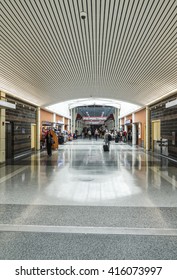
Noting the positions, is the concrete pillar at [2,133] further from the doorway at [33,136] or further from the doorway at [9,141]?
the doorway at [33,136]

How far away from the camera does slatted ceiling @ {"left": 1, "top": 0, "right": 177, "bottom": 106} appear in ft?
19.0

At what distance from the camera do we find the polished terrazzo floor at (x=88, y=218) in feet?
10.4

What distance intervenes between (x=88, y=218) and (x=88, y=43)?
576cm

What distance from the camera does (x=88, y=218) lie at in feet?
14.6

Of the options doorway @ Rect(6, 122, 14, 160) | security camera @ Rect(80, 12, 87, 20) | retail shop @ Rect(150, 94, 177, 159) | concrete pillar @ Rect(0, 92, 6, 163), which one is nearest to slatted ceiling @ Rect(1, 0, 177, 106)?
security camera @ Rect(80, 12, 87, 20)

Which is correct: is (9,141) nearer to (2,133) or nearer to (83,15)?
(2,133)

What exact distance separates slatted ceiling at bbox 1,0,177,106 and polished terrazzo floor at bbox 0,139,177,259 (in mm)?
4235

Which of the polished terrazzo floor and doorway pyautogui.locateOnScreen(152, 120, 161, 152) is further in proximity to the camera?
doorway pyautogui.locateOnScreen(152, 120, 161, 152)

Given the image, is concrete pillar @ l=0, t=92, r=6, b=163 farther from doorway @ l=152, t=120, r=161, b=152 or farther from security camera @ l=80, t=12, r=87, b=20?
doorway @ l=152, t=120, r=161, b=152

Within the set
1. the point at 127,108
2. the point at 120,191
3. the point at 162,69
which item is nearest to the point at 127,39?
the point at 162,69

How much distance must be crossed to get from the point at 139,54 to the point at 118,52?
769 millimetres

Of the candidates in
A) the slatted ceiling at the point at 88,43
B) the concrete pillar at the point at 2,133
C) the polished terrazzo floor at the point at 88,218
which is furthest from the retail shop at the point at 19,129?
the polished terrazzo floor at the point at 88,218

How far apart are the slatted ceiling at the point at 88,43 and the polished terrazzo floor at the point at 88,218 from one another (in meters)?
4.23

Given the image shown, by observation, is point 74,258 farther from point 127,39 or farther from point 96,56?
point 96,56
